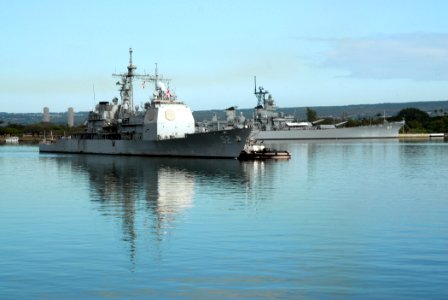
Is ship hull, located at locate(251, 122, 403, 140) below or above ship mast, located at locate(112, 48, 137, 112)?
below

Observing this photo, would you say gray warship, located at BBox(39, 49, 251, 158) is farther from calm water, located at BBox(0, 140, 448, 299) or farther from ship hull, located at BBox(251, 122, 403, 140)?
ship hull, located at BBox(251, 122, 403, 140)

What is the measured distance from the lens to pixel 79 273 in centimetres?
1427

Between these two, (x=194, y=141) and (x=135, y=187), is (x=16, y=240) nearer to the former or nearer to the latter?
(x=135, y=187)

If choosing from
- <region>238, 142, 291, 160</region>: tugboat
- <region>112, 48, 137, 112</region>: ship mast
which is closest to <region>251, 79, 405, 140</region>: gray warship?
<region>112, 48, 137, 112</region>: ship mast

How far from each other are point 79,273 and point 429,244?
8950mm

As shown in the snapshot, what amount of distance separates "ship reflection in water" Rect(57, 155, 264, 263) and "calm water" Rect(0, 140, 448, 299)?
0.09m

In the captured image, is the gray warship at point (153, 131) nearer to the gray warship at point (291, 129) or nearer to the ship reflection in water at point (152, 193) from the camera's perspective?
the ship reflection in water at point (152, 193)

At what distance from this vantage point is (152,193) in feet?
104

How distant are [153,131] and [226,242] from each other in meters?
52.5

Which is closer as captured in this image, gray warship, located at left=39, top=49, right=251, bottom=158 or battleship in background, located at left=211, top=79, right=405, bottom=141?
gray warship, located at left=39, top=49, right=251, bottom=158

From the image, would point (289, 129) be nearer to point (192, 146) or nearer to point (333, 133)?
point (333, 133)

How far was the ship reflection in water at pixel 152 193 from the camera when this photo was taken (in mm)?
20675

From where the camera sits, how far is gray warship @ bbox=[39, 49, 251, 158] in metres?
64.3

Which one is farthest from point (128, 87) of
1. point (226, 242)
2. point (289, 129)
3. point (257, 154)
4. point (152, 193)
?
point (289, 129)
